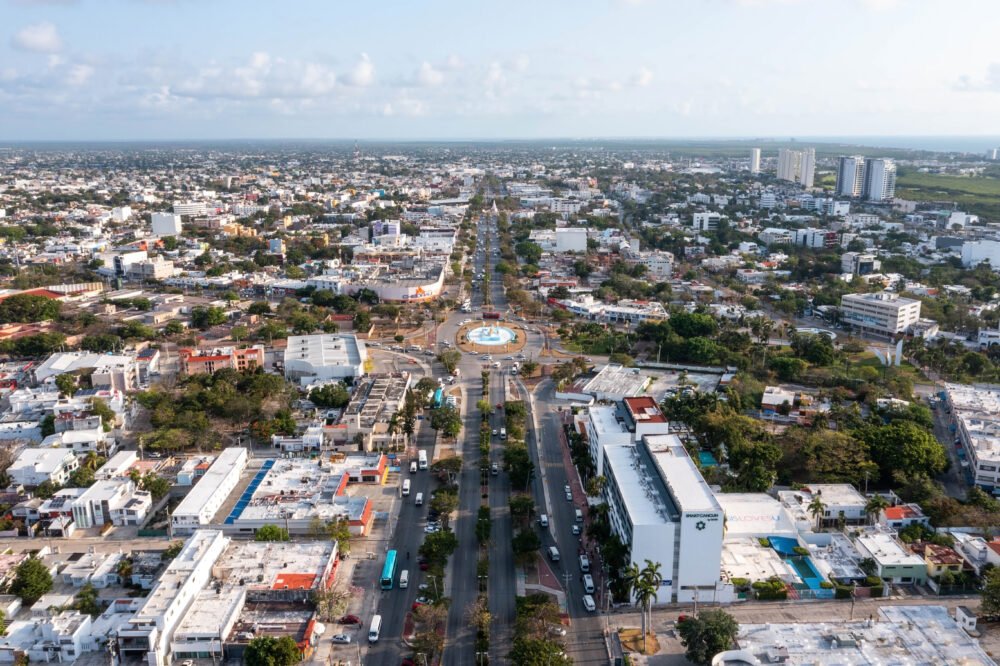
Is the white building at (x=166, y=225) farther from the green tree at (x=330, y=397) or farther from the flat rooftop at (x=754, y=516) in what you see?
the flat rooftop at (x=754, y=516)

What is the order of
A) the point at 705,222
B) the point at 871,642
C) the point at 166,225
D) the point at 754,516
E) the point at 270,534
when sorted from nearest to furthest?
1. the point at 871,642
2. the point at 270,534
3. the point at 754,516
4. the point at 166,225
5. the point at 705,222

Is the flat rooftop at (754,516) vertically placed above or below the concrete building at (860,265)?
below

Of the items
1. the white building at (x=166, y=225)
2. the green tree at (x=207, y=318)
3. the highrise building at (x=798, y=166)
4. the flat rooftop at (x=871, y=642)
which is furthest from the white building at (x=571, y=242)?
the highrise building at (x=798, y=166)

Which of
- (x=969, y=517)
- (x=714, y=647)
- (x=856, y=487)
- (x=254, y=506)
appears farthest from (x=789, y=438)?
(x=254, y=506)

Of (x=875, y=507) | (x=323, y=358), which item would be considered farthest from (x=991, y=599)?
(x=323, y=358)

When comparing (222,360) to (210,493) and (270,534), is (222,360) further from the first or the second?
(270,534)

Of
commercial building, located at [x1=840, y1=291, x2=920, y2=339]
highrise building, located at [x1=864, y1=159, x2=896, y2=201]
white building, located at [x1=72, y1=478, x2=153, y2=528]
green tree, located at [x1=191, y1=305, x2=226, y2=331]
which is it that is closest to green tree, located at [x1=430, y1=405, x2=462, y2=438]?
white building, located at [x1=72, y1=478, x2=153, y2=528]
